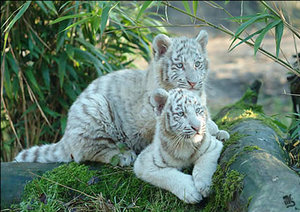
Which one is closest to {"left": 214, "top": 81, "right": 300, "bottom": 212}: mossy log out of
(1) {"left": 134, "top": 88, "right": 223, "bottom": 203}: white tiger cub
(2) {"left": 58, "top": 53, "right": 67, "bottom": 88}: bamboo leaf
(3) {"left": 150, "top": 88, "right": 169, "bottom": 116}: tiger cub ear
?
(1) {"left": 134, "top": 88, "right": 223, "bottom": 203}: white tiger cub

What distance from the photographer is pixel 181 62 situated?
4.32m

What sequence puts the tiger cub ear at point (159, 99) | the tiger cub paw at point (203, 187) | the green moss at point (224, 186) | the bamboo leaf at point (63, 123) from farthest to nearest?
the bamboo leaf at point (63, 123), the tiger cub ear at point (159, 99), the tiger cub paw at point (203, 187), the green moss at point (224, 186)

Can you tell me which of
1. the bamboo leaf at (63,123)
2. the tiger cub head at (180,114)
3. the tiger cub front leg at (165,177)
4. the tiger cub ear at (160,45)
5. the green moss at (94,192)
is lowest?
the bamboo leaf at (63,123)

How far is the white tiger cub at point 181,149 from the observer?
10.6 ft

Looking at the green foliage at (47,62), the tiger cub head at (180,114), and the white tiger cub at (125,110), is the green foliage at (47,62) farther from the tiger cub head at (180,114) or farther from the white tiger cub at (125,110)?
the tiger cub head at (180,114)

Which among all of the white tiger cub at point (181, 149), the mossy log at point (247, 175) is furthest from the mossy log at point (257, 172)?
the white tiger cub at point (181, 149)

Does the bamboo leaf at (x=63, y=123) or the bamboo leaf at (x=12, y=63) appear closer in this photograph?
the bamboo leaf at (x=12, y=63)

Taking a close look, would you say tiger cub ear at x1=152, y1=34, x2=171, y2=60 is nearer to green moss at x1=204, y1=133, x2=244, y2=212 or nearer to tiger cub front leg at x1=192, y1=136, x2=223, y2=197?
tiger cub front leg at x1=192, y1=136, x2=223, y2=197

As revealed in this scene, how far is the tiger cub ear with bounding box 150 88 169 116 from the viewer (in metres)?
3.46

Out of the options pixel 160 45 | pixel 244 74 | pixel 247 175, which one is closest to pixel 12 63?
pixel 160 45

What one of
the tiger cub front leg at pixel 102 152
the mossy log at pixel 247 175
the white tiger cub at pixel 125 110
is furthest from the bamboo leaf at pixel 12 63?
the tiger cub front leg at pixel 102 152

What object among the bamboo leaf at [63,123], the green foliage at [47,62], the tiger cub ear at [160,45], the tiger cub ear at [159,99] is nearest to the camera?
the tiger cub ear at [159,99]

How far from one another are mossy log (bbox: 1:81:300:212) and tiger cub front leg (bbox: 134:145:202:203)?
14cm

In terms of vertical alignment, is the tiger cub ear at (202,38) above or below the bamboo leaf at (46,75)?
above
